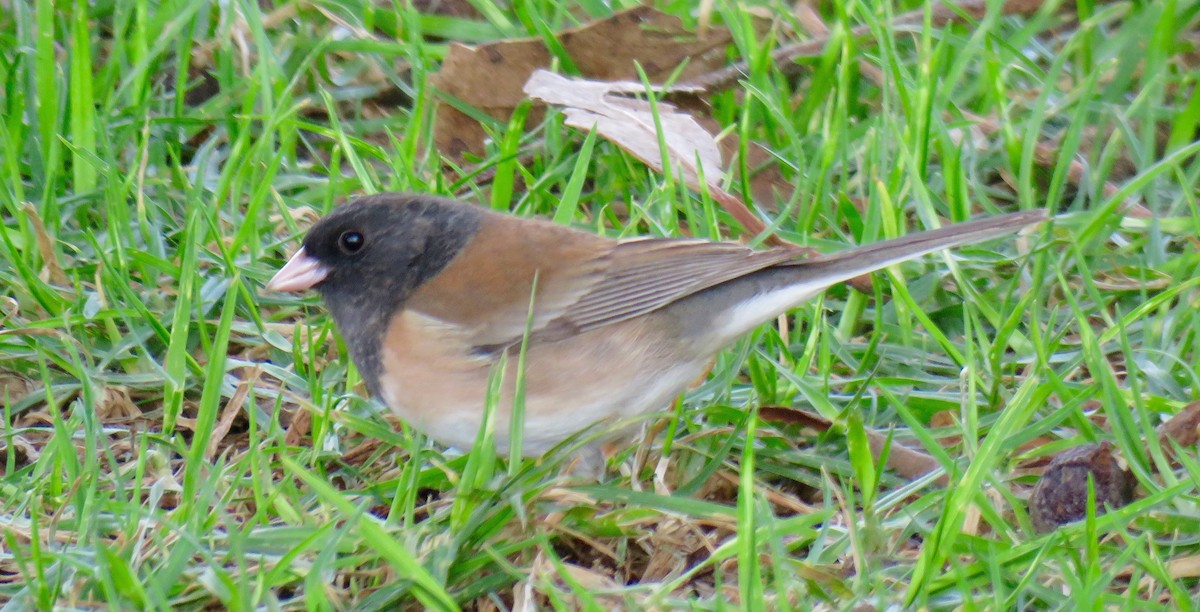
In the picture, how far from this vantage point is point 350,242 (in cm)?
274

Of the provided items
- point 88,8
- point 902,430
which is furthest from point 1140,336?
point 88,8

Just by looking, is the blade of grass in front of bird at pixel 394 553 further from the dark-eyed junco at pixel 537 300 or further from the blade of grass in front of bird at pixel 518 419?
the dark-eyed junco at pixel 537 300

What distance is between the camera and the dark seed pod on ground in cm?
232

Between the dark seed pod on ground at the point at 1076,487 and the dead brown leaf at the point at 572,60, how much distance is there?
5.59 ft

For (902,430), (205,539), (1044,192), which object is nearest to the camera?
(205,539)

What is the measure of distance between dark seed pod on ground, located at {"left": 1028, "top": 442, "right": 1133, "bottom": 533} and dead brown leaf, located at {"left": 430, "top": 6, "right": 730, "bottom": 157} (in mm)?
1704

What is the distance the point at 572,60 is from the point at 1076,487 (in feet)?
6.21

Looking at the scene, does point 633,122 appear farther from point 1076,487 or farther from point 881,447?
point 1076,487

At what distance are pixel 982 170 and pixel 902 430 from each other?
1045mm

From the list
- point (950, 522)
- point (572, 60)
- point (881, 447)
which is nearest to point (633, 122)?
point (572, 60)

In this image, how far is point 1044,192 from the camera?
138 inches

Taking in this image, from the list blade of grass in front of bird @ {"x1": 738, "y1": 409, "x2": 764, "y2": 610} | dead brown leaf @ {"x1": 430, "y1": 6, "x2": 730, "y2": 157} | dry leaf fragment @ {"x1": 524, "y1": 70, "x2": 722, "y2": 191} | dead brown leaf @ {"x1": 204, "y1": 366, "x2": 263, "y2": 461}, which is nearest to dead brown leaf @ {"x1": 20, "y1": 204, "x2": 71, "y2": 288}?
dead brown leaf @ {"x1": 204, "y1": 366, "x2": 263, "y2": 461}

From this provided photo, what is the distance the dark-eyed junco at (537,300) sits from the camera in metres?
2.52

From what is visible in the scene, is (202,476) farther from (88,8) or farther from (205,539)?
(88,8)
